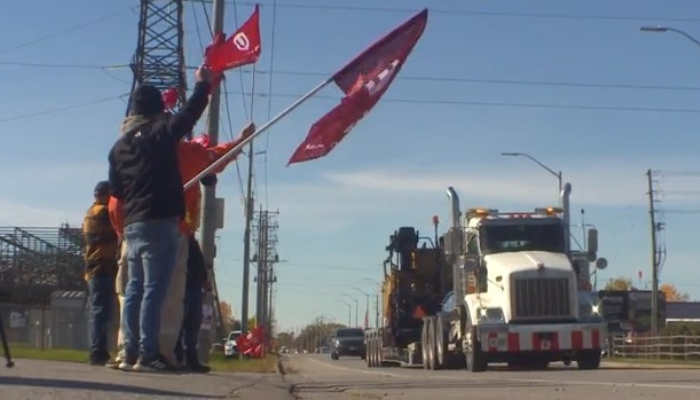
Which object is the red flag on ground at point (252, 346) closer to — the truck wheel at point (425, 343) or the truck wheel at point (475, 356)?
the truck wheel at point (425, 343)

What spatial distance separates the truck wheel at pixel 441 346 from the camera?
2303 centimetres

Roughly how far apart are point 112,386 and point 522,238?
15.7 meters

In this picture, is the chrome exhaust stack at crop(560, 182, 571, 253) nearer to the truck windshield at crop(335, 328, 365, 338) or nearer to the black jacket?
the black jacket

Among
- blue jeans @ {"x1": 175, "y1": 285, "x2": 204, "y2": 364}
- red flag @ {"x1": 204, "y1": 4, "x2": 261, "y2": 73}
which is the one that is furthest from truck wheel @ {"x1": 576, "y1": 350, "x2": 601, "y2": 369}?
blue jeans @ {"x1": 175, "y1": 285, "x2": 204, "y2": 364}

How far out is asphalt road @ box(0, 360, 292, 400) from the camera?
6.85 meters

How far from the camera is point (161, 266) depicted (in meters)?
8.79

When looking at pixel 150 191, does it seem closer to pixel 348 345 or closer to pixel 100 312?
pixel 100 312

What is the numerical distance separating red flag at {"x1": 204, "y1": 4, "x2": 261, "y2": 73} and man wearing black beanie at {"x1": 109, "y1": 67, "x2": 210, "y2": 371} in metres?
5.12

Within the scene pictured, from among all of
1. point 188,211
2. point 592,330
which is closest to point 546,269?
point 592,330

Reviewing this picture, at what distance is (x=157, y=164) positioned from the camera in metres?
8.66

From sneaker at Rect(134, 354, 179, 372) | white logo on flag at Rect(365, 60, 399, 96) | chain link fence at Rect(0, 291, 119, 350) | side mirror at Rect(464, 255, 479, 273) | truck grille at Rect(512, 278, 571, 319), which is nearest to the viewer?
sneaker at Rect(134, 354, 179, 372)

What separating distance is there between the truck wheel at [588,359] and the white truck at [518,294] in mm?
17

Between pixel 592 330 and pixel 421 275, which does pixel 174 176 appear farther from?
pixel 421 275

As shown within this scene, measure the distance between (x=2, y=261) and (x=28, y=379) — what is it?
49436 millimetres
